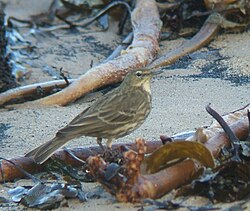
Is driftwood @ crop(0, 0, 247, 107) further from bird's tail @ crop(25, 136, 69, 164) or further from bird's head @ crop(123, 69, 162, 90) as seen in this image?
bird's tail @ crop(25, 136, 69, 164)

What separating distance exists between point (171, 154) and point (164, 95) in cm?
231

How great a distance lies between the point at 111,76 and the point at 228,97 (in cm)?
114

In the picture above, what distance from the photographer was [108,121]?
5305 millimetres

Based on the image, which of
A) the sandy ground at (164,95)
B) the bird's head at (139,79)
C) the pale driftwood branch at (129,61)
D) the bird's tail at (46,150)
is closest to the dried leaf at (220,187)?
the sandy ground at (164,95)

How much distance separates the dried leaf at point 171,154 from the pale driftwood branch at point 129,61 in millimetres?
2480

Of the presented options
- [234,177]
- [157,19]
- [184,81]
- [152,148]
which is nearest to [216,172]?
[234,177]

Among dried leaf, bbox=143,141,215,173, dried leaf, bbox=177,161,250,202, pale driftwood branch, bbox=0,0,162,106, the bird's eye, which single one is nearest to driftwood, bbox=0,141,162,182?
dried leaf, bbox=143,141,215,173

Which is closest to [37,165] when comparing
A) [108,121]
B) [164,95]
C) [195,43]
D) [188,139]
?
[108,121]

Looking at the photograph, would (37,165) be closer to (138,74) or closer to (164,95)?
(138,74)

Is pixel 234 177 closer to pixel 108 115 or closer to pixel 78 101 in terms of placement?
pixel 108 115

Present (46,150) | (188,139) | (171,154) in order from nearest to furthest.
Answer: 1. (171,154)
2. (188,139)
3. (46,150)

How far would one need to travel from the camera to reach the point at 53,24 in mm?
10031

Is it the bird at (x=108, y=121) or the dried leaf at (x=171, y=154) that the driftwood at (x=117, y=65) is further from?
the dried leaf at (x=171, y=154)

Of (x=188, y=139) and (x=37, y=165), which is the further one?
(x=37, y=165)
